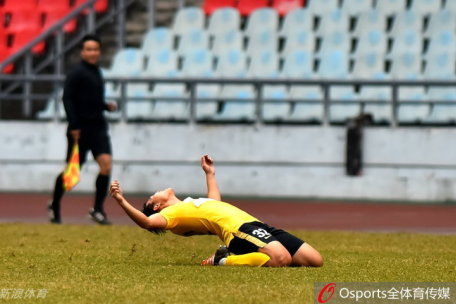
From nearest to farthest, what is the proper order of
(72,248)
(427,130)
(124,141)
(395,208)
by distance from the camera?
(72,248) → (395,208) → (427,130) → (124,141)

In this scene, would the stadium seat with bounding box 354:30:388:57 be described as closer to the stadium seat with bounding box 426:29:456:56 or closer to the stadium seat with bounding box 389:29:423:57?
the stadium seat with bounding box 389:29:423:57

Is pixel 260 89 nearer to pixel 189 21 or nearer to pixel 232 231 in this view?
pixel 189 21

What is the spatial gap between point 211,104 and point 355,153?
3.41m

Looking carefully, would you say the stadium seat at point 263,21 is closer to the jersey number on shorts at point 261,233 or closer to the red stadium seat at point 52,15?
the red stadium seat at point 52,15

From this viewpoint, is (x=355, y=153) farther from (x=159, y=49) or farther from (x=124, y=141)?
(x=159, y=49)

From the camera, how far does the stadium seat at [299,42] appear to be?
24188 mm

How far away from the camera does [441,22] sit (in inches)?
934

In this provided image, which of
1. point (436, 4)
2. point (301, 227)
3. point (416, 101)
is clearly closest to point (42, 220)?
point (301, 227)

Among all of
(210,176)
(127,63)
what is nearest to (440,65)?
(127,63)

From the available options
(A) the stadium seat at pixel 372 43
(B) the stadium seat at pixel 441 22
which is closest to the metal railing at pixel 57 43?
(A) the stadium seat at pixel 372 43

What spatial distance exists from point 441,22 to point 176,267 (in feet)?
45.9

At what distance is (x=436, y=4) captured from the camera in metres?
24.3

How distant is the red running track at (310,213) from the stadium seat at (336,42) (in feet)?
13.3

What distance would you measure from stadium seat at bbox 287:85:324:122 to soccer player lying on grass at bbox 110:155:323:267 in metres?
11.3
